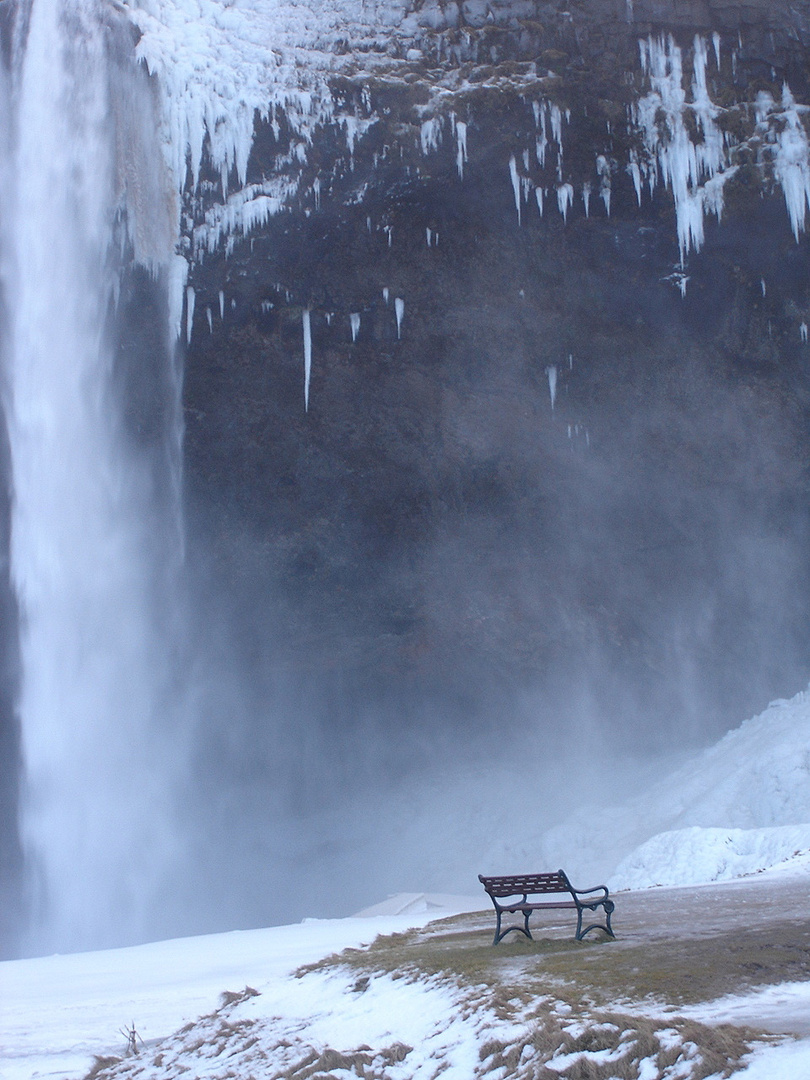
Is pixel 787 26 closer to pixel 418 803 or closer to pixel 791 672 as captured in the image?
pixel 791 672

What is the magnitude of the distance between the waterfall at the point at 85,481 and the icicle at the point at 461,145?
215 inches

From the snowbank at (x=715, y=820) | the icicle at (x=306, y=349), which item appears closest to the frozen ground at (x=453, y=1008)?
the snowbank at (x=715, y=820)

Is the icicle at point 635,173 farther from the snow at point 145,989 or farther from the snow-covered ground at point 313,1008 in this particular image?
the snow at point 145,989

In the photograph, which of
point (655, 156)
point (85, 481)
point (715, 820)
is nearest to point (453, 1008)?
point (715, 820)

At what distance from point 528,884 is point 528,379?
1371cm

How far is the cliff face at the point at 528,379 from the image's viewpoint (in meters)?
16.9

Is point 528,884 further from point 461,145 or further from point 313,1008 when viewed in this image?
point 461,145

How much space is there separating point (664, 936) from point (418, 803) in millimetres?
17183

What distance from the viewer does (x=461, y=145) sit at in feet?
56.1

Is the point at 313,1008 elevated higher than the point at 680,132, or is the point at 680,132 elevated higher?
the point at 680,132

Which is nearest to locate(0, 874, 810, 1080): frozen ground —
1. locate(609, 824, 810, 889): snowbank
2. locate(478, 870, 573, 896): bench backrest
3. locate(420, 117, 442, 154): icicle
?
locate(478, 870, 573, 896): bench backrest

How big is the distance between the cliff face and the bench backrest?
13.4 meters

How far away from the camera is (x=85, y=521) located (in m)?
18.8

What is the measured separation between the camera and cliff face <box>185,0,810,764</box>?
55.4 ft
